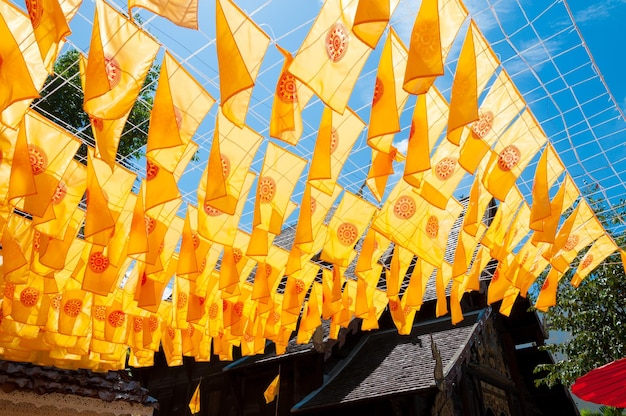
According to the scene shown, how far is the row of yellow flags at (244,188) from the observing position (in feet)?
11.6

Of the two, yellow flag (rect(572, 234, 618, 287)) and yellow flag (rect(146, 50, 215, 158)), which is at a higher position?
→ yellow flag (rect(572, 234, 618, 287))

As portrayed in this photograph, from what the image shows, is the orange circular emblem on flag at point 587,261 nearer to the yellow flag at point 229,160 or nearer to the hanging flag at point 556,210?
the hanging flag at point 556,210

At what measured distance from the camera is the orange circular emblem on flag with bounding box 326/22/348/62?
373cm

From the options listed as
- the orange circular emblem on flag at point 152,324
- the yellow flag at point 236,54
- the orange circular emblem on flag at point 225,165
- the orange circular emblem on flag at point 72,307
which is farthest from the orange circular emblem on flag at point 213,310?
the yellow flag at point 236,54

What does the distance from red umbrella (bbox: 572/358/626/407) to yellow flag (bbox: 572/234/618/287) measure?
1.97 meters

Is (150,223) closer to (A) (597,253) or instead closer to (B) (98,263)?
(B) (98,263)

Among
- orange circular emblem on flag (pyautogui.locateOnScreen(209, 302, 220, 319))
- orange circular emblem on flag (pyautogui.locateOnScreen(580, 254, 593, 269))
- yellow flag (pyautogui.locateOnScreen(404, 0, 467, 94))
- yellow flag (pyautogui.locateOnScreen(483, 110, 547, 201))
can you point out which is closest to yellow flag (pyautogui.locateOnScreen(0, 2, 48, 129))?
yellow flag (pyautogui.locateOnScreen(404, 0, 467, 94))

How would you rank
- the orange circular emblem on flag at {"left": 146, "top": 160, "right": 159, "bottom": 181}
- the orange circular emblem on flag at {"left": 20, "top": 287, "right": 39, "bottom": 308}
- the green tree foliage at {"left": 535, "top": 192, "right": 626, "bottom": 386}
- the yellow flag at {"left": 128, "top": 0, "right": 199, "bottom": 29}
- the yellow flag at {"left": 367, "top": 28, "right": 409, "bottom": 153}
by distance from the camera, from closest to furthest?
1. the yellow flag at {"left": 128, "top": 0, "right": 199, "bottom": 29}
2. the yellow flag at {"left": 367, "top": 28, "right": 409, "bottom": 153}
3. the orange circular emblem on flag at {"left": 146, "top": 160, "right": 159, "bottom": 181}
4. the orange circular emblem on flag at {"left": 20, "top": 287, "right": 39, "bottom": 308}
5. the green tree foliage at {"left": 535, "top": 192, "right": 626, "bottom": 386}

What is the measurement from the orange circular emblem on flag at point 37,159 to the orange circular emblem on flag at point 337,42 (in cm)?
292

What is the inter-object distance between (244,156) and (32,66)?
1.96 m

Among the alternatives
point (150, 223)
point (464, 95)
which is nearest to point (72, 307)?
point (150, 223)

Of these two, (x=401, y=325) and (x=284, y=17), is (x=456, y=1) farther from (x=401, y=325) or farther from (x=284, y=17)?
(x=401, y=325)

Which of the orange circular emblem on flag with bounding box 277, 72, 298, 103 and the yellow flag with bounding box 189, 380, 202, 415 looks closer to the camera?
the orange circular emblem on flag with bounding box 277, 72, 298, 103

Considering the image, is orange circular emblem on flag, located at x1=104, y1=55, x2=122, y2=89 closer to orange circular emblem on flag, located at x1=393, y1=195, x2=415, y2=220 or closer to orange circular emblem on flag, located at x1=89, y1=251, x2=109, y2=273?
orange circular emblem on flag, located at x1=89, y1=251, x2=109, y2=273
